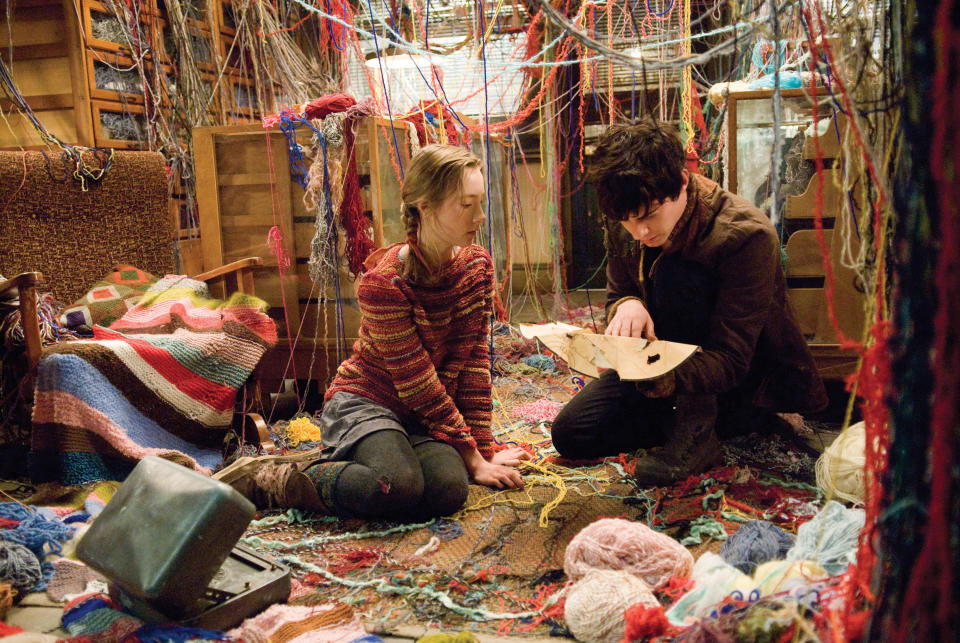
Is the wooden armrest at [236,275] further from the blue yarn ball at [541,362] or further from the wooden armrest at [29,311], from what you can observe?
the blue yarn ball at [541,362]

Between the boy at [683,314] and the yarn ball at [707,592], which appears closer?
the yarn ball at [707,592]

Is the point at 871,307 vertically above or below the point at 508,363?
above

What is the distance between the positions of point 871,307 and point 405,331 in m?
1.10

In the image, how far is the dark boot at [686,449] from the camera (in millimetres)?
1850

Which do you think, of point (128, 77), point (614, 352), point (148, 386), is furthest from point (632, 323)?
point (128, 77)

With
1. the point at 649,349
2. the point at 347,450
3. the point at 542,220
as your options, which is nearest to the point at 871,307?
the point at 649,349

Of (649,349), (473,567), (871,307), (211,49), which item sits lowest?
(473,567)

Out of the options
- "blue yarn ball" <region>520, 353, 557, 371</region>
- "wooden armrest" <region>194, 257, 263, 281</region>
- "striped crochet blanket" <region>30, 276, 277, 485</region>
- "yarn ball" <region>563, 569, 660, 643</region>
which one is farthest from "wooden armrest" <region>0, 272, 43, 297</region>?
"blue yarn ball" <region>520, 353, 557, 371</region>

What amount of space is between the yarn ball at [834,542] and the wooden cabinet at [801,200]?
1084 millimetres

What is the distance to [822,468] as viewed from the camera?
5.67ft

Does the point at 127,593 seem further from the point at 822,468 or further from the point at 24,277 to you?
the point at 822,468

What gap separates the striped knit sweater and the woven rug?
209 millimetres

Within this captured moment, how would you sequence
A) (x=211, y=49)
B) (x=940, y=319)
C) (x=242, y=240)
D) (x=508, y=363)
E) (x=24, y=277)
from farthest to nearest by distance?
(x=211, y=49)
(x=508, y=363)
(x=242, y=240)
(x=24, y=277)
(x=940, y=319)

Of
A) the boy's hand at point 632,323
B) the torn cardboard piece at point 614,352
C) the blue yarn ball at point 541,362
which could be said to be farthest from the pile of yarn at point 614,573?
the blue yarn ball at point 541,362
